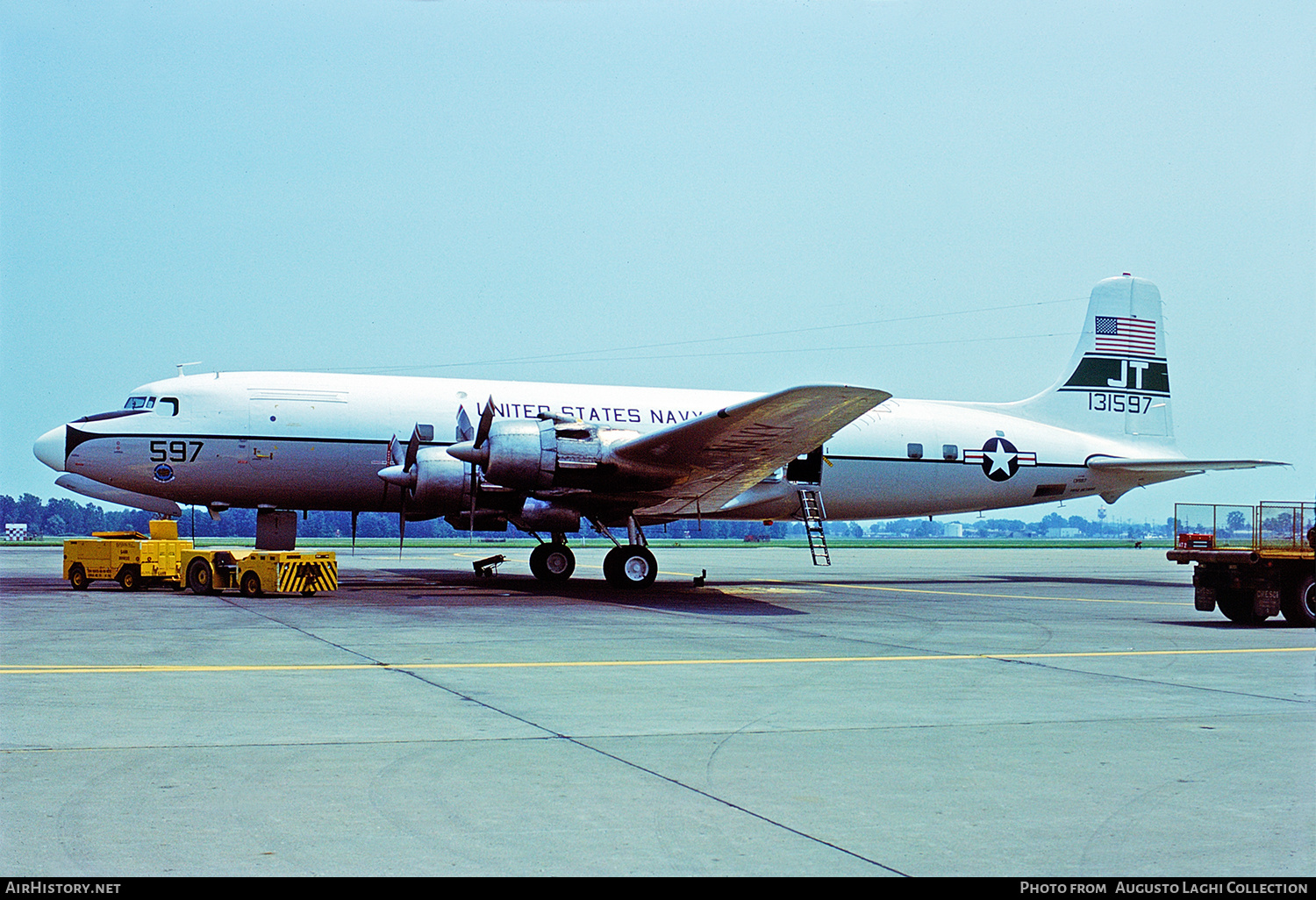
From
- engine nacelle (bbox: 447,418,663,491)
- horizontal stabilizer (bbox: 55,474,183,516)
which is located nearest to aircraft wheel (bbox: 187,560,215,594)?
horizontal stabilizer (bbox: 55,474,183,516)

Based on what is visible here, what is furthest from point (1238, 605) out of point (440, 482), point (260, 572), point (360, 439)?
point (360, 439)

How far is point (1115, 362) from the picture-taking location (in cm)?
3400

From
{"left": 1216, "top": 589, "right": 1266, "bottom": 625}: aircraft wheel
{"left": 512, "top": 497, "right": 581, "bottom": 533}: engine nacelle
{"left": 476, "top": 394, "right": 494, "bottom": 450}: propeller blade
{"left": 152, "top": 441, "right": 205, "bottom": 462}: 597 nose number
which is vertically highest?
{"left": 476, "top": 394, "right": 494, "bottom": 450}: propeller blade

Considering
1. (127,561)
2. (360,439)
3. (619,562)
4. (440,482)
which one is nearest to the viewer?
(127,561)

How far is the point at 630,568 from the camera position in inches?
977

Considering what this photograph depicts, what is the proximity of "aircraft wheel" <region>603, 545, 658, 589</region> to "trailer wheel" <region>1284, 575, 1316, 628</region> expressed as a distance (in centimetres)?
1219

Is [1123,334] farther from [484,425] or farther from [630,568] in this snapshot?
[484,425]

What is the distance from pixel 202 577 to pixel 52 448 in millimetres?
5910

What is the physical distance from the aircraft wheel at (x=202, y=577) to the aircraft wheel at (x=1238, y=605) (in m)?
18.8

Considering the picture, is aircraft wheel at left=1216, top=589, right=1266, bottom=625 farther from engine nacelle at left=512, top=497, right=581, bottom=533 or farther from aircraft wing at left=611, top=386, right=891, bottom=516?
engine nacelle at left=512, top=497, right=581, bottom=533

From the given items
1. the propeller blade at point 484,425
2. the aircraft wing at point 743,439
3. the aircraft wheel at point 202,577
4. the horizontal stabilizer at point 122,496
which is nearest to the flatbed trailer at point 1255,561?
the aircraft wing at point 743,439

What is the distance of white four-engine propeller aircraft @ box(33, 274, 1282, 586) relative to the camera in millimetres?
22688

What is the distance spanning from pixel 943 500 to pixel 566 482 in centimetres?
1197
